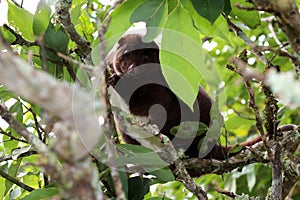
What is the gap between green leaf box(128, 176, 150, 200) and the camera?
52.0 inches

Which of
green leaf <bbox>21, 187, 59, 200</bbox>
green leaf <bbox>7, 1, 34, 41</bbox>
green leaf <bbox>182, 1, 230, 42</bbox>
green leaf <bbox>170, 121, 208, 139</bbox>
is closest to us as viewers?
green leaf <bbox>21, 187, 59, 200</bbox>

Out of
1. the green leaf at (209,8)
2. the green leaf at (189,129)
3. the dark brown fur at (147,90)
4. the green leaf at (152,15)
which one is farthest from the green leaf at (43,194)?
the dark brown fur at (147,90)

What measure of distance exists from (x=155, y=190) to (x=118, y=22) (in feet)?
5.26

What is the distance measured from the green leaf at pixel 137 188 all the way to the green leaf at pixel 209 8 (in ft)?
1.50

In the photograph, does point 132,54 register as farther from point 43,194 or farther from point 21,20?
point 43,194

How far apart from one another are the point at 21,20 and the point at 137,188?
23.1 inches

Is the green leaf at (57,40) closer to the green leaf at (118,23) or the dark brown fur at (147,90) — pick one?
the green leaf at (118,23)

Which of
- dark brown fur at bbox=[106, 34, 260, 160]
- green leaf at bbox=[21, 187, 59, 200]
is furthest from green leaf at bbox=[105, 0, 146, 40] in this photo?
Answer: dark brown fur at bbox=[106, 34, 260, 160]

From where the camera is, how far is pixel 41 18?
4.48 feet

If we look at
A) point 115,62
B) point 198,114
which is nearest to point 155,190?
point 198,114

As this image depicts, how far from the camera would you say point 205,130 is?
181cm

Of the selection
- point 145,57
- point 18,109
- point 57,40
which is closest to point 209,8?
point 57,40

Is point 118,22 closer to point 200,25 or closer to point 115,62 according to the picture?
point 200,25

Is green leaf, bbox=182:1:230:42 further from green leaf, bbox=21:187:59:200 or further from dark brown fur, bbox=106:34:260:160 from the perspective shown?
dark brown fur, bbox=106:34:260:160
